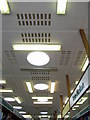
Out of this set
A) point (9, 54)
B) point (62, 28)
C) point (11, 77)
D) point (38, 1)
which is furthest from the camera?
point (11, 77)

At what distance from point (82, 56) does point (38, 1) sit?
195 centimetres

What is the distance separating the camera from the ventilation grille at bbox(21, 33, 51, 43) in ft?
9.62

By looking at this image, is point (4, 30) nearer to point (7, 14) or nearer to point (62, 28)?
point (7, 14)

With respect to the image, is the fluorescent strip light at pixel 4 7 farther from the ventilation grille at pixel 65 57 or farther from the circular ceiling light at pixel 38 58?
the ventilation grille at pixel 65 57

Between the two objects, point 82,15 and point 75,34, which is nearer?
point 82,15

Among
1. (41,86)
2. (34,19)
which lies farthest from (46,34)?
(41,86)

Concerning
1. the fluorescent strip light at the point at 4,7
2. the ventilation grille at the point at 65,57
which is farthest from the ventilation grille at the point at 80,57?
the fluorescent strip light at the point at 4,7

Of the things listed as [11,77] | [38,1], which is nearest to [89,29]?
[38,1]

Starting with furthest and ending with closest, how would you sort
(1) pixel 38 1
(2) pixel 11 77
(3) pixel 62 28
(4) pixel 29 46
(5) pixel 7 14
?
(2) pixel 11 77 < (4) pixel 29 46 < (3) pixel 62 28 < (5) pixel 7 14 < (1) pixel 38 1

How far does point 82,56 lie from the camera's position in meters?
3.73

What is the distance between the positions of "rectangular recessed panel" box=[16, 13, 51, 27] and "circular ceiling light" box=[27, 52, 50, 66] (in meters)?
1.01

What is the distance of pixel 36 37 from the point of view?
302 cm

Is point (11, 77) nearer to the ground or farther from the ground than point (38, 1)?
nearer to the ground

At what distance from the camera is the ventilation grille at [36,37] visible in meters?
2.93
